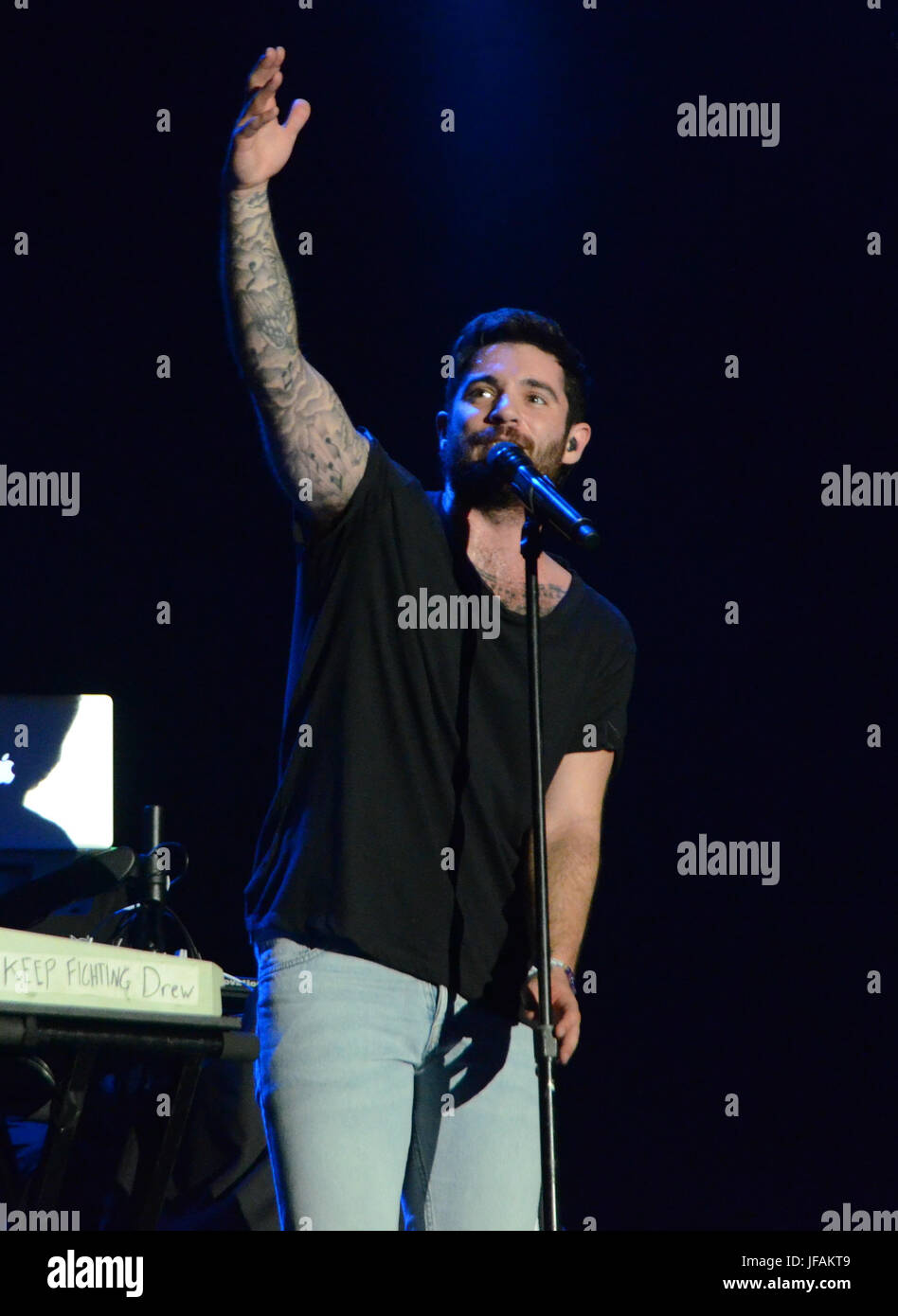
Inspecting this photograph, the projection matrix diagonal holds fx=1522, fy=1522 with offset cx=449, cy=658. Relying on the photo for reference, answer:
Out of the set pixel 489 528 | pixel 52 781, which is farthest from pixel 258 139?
pixel 52 781

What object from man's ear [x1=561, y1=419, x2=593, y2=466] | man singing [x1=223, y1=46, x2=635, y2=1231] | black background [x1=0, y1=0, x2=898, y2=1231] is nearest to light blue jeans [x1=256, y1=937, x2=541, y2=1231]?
man singing [x1=223, y1=46, x2=635, y2=1231]

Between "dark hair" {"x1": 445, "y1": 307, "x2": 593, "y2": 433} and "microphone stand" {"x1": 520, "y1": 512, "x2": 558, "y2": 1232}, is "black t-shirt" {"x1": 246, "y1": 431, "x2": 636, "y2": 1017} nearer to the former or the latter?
"microphone stand" {"x1": 520, "y1": 512, "x2": 558, "y2": 1232}

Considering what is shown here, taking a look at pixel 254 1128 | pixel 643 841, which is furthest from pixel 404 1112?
pixel 643 841

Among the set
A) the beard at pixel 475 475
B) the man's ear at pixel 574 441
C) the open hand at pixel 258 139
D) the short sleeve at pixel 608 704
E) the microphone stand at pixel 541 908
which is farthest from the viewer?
the man's ear at pixel 574 441

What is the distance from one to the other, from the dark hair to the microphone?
0.29 metres

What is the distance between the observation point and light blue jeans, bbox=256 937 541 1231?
2006mm

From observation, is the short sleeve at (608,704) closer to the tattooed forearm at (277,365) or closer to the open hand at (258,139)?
the tattooed forearm at (277,365)

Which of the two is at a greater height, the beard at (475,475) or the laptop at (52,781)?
the beard at (475,475)

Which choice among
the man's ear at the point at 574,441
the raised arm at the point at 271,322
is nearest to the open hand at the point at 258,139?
the raised arm at the point at 271,322

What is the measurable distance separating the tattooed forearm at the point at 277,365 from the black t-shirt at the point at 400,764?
0.32ft

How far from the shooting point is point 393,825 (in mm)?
2180

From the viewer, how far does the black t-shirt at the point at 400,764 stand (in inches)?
83.5

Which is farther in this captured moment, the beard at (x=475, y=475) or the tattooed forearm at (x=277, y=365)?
the beard at (x=475, y=475)
